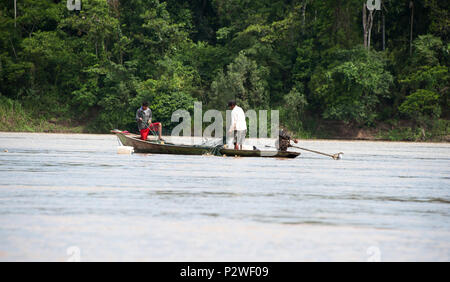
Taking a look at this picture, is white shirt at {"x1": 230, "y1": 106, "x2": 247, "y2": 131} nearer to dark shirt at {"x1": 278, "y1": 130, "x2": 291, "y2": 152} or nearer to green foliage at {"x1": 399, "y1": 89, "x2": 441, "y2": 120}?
dark shirt at {"x1": 278, "y1": 130, "x2": 291, "y2": 152}

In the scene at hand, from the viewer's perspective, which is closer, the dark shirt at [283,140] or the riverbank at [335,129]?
the dark shirt at [283,140]

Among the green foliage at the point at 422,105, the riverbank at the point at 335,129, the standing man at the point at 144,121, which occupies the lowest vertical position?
the riverbank at the point at 335,129

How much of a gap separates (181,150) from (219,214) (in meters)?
15.1

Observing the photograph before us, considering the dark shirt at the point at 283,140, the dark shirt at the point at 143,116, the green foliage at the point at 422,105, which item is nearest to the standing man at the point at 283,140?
the dark shirt at the point at 283,140

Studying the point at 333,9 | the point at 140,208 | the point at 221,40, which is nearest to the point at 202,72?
the point at 221,40

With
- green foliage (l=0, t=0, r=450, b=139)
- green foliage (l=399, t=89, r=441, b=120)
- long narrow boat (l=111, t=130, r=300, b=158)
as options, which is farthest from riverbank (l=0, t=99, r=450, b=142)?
long narrow boat (l=111, t=130, r=300, b=158)

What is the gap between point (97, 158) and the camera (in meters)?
23.6

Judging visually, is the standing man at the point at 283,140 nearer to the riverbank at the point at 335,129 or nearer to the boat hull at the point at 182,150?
the boat hull at the point at 182,150

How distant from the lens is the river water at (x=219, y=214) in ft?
27.1

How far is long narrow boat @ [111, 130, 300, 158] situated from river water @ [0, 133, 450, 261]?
15.9 feet

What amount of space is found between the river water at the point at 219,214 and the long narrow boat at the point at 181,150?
4859 millimetres
